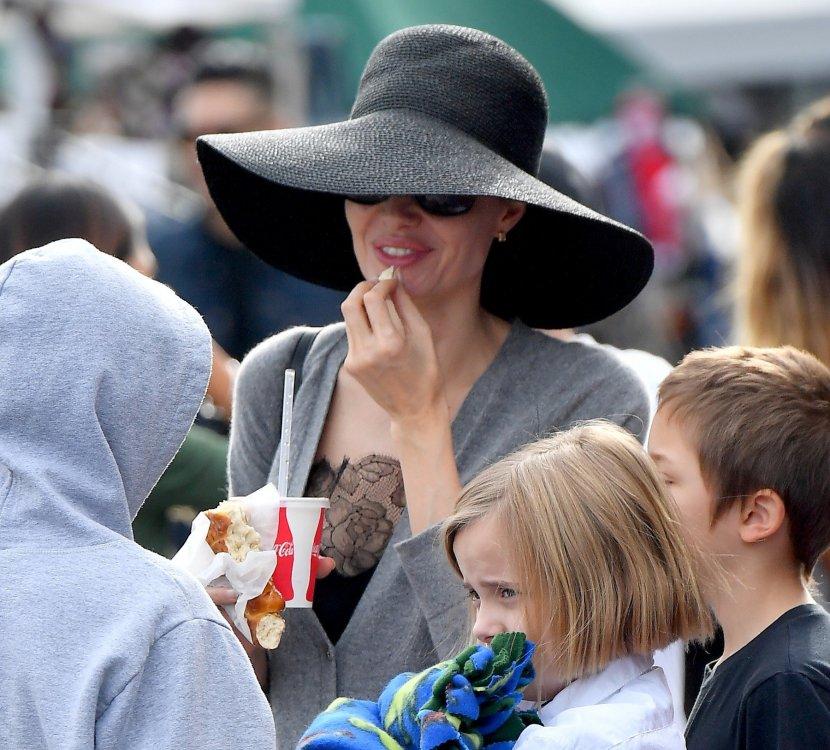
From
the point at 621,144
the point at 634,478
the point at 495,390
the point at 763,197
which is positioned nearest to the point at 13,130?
the point at 621,144

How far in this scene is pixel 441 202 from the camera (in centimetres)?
240

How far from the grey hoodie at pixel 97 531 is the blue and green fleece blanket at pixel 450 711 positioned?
0.11 meters

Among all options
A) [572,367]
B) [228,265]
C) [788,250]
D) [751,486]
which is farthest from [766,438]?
[228,265]

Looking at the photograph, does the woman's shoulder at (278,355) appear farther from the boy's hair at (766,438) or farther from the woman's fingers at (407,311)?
the boy's hair at (766,438)

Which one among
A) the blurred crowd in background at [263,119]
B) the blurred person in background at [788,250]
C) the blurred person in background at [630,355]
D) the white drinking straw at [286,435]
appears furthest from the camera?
the blurred crowd in background at [263,119]

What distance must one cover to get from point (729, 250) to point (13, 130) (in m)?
4.45

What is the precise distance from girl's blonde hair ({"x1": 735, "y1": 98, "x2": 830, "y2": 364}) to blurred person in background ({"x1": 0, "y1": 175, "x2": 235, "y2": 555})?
1.40 meters

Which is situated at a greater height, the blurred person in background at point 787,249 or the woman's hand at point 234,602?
the blurred person in background at point 787,249

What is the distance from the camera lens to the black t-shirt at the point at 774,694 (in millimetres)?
2062

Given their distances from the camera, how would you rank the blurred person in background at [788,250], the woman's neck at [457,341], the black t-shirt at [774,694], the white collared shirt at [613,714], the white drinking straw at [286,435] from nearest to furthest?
the white collared shirt at [613,714] < the black t-shirt at [774,694] < the white drinking straw at [286,435] < the woman's neck at [457,341] < the blurred person in background at [788,250]

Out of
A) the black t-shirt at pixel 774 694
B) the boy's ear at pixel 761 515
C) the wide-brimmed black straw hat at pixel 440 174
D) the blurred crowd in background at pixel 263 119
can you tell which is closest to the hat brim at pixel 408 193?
the wide-brimmed black straw hat at pixel 440 174

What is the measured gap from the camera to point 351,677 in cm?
231

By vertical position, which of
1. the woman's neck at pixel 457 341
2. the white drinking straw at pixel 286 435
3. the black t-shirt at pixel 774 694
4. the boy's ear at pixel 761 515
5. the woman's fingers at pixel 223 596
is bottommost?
the black t-shirt at pixel 774 694

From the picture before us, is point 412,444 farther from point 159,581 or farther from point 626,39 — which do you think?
point 626,39
